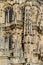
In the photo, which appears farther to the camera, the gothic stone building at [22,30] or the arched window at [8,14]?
the arched window at [8,14]

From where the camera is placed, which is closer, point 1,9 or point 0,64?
point 0,64

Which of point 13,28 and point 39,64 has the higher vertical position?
point 13,28

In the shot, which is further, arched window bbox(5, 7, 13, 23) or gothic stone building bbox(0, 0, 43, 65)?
arched window bbox(5, 7, 13, 23)

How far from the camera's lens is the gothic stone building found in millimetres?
50250

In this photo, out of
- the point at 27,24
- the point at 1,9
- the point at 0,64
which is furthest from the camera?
the point at 1,9

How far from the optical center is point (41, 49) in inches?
2108

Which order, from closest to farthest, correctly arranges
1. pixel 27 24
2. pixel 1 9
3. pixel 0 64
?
pixel 0 64, pixel 27 24, pixel 1 9

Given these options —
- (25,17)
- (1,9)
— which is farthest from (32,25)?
(1,9)

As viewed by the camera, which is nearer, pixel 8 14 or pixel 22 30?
pixel 22 30

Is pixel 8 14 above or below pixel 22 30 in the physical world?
above

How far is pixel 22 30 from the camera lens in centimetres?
5272

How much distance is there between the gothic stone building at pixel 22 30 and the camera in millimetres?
50250

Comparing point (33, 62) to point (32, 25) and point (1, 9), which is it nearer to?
point (32, 25)

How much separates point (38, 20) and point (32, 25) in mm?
1960
